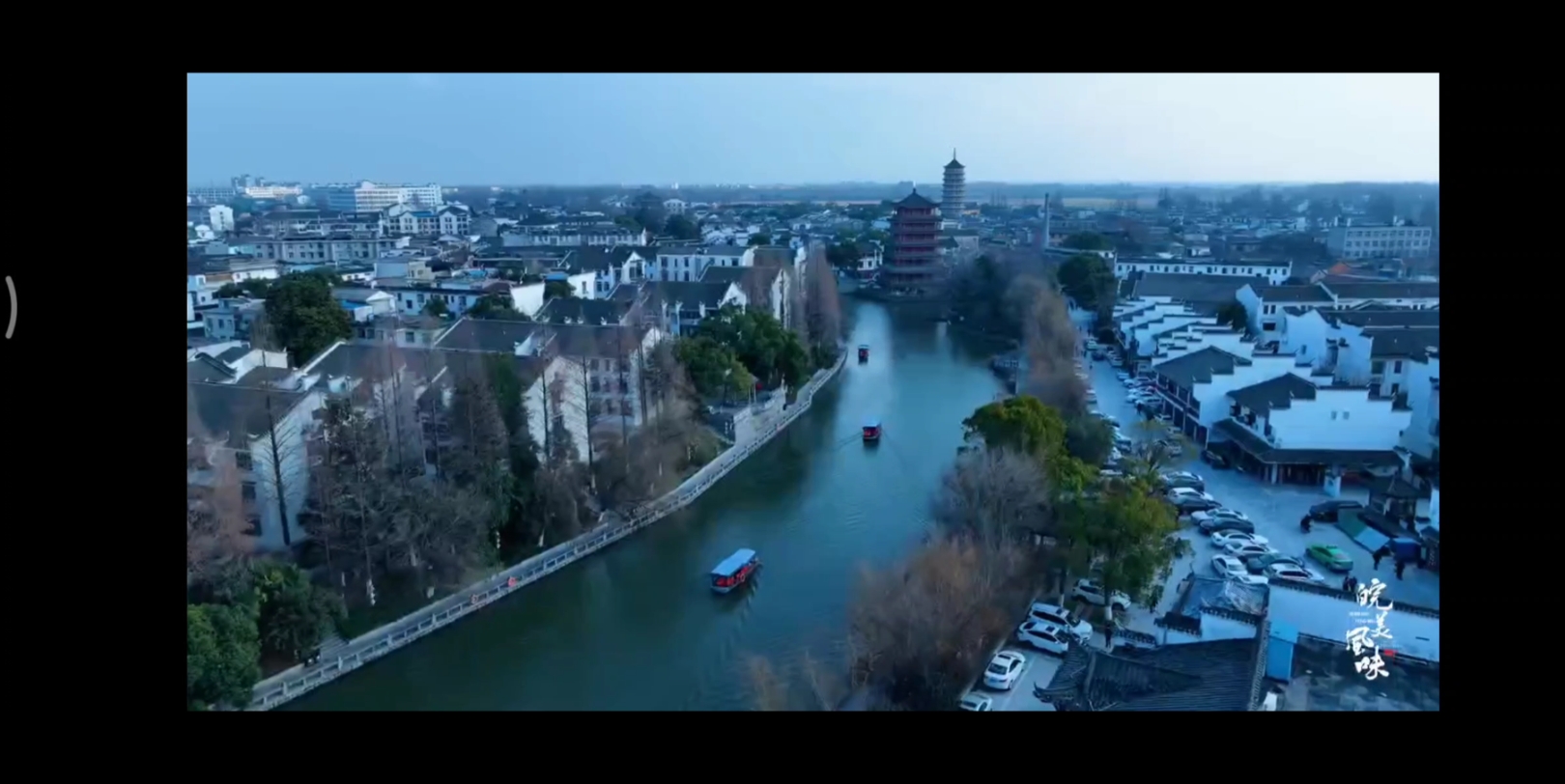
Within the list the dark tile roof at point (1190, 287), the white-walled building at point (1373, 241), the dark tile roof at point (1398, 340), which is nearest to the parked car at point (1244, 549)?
the dark tile roof at point (1398, 340)

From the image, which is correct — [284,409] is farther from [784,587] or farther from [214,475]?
[784,587]

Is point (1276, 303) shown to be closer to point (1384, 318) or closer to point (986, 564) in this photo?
point (1384, 318)

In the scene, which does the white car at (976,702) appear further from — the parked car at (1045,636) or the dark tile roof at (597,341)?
the dark tile roof at (597,341)

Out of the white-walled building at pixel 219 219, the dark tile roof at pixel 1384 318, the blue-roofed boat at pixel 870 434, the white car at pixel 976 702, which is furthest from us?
the white-walled building at pixel 219 219

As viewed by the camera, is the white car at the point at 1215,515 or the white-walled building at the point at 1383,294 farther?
the white-walled building at the point at 1383,294

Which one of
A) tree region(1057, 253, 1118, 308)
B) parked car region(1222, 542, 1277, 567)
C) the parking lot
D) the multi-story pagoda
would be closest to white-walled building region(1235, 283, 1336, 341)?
tree region(1057, 253, 1118, 308)

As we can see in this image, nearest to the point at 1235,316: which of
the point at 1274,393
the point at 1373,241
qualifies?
the point at 1274,393
